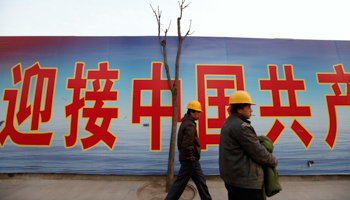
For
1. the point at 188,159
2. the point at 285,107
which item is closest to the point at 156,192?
the point at 188,159

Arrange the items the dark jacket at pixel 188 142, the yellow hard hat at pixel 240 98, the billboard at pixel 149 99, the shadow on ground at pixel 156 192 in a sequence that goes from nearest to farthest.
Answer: the yellow hard hat at pixel 240 98, the dark jacket at pixel 188 142, the shadow on ground at pixel 156 192, the billboard at pixel 149 99

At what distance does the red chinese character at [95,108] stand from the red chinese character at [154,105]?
0.56 meters

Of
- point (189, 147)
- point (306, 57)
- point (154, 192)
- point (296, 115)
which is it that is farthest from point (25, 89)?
point (306, 57)

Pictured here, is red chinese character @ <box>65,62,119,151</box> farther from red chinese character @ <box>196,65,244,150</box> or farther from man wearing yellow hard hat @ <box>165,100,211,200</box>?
red chinese character @ <box>196,65,244,150</box>

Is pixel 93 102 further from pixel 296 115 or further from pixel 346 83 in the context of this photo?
pixel 346 83

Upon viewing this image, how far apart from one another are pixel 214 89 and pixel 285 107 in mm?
1998

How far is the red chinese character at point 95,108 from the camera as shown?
3906 mm

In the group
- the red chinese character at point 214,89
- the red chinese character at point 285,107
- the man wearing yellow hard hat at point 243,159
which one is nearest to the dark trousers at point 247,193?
the man wearing yellow hard hat at point 243,159

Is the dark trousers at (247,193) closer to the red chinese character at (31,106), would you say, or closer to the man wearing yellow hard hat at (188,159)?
the man wearing yellow hard hat at (188,159)

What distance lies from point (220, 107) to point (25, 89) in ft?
18.0

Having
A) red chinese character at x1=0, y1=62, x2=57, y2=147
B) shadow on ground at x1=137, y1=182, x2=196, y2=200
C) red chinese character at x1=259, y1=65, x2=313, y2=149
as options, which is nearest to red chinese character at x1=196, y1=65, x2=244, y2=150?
red chinese character at x1=259, y1=65, x2=313, y2=149

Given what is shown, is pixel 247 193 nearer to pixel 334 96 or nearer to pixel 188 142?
pixel 188 142

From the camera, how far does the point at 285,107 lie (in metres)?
4.10

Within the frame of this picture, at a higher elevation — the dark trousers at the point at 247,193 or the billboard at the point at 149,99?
the billboard at the point at 149,99
